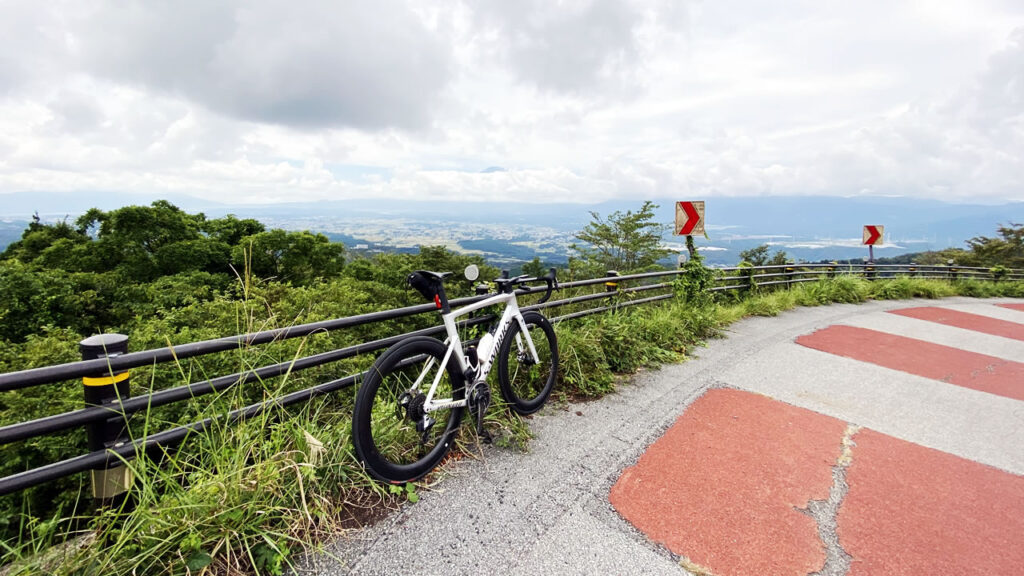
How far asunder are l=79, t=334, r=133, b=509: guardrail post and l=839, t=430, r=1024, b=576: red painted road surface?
3.29 meters

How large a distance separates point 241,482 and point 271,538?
11.2 inches

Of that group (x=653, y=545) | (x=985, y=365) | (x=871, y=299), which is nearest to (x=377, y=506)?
(x=653, y=545)

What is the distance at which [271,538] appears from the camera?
6.36 ft

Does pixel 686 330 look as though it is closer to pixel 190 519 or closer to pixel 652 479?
pixel 652 479

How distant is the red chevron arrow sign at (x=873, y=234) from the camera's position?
12.1m

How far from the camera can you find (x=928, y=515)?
238 centimetres

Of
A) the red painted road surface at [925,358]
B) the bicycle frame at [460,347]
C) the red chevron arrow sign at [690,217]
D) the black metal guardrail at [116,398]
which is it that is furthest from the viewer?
the red chevron arrow sign at [690,217]

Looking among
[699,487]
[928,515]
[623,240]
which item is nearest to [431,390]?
[699,487]

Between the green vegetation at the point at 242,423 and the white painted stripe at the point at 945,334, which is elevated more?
the green vegetation at the point at 242,423

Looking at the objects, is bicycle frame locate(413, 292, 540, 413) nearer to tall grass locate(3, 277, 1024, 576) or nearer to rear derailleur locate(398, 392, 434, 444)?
rear derailleur locate(398, 392, 434, 444)

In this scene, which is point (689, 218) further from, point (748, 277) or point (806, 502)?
point (806, 502)

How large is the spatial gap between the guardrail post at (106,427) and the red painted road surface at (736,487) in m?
2.37

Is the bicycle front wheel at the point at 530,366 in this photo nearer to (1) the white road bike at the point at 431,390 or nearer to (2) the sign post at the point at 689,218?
(1) the white road bike at the point at 431,390

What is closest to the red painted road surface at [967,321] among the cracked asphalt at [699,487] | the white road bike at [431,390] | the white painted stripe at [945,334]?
the white painted stripe at [945,334]
